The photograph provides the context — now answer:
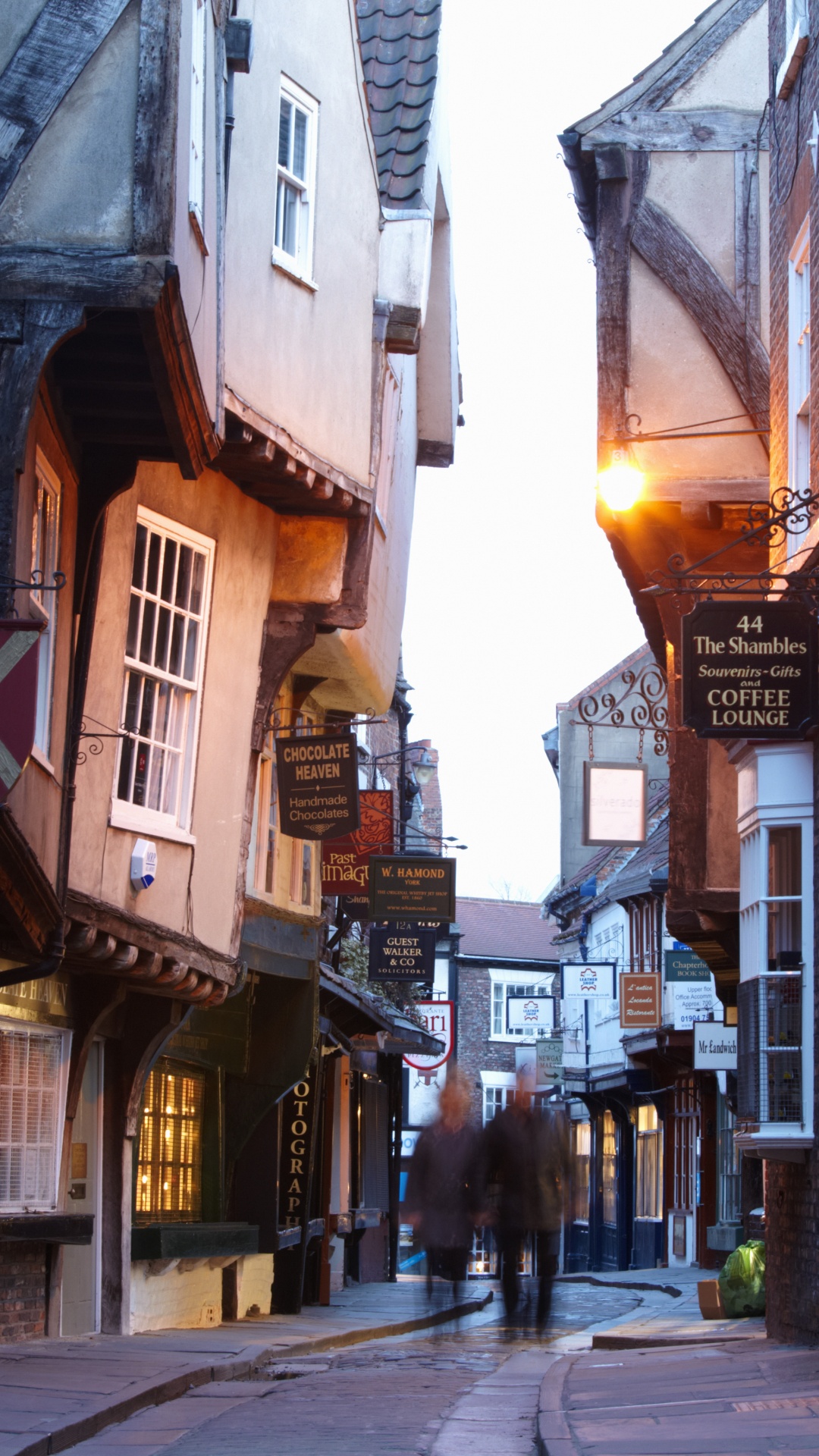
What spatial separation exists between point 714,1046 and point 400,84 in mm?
12619

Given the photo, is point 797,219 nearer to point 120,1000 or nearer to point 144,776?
point 144,776

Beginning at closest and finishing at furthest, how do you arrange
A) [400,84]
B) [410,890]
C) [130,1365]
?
1. [130,1365]
2. [400,84]
3. [410,890]

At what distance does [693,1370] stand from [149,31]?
8.15m

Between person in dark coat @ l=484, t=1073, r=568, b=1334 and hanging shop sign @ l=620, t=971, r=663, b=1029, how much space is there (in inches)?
701

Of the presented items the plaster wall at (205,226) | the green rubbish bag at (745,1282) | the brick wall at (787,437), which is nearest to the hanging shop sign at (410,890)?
the green rubbish bag at (745,1282)

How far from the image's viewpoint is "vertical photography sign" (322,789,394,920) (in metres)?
21.4

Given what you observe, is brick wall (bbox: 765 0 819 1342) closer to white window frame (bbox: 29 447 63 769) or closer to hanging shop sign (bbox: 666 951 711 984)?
white window frame (bbox: 29 447 63 769)

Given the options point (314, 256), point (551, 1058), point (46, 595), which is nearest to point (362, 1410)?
point (46, 595)

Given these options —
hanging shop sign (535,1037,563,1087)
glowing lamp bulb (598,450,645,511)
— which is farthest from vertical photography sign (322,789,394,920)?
hanging shop sign (535,1037,563,1087)

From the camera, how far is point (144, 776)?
13.1 m

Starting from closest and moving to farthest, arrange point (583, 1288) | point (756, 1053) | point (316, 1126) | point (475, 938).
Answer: point (756, 1053)
point (316, 1126)
point (583, 1288)
point (475, 938)

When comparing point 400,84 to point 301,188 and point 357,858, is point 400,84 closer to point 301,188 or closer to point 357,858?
point 301,188

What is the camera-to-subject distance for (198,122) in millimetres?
10711

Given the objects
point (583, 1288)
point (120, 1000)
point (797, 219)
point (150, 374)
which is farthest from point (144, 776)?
point (583, 1288)
